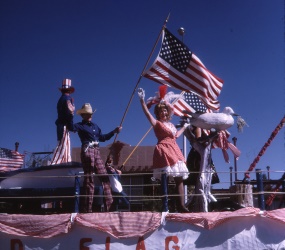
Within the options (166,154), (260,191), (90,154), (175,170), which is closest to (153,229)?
(175,170)

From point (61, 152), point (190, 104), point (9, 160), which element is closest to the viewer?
point (61, 152)

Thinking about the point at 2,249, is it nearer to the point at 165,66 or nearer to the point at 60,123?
the point at 60,123

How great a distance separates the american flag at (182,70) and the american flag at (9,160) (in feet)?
15.2

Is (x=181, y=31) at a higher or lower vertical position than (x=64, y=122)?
higher

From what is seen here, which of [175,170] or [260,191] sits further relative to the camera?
[175,170]

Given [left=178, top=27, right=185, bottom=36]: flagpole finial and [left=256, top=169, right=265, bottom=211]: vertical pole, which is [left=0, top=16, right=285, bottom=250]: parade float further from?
[left=178, top=27, right=185, bottom=36]: flagpole finial

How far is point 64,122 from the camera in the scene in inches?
254

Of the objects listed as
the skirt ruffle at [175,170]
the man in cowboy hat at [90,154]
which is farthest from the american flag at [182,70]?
the skirt ruffle at [175,170]

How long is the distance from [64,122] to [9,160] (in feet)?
Result: 12.1

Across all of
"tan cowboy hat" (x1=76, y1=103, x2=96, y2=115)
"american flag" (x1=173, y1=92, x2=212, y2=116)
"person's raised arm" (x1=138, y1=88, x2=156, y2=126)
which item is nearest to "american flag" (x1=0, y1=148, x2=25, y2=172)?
"tan cowboy hat" (x1=76, y1=103, x2=96, y2=115)

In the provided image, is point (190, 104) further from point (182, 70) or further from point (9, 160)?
point (9, 160)

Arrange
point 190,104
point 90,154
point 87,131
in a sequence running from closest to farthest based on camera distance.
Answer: point 90,154 < point 87,131 < point 190,104

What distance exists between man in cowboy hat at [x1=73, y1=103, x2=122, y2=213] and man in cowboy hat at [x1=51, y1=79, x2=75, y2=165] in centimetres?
20

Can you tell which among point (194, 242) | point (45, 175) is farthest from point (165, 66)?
point (194, 242)
